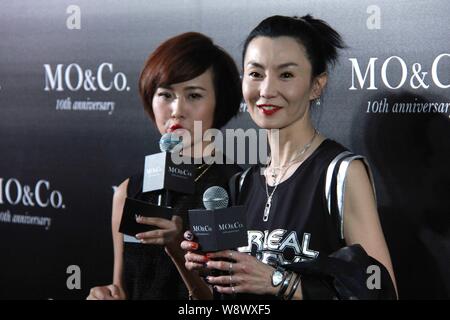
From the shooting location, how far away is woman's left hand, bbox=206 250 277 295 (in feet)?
8.07

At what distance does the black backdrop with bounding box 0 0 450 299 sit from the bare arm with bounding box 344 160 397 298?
42 cm

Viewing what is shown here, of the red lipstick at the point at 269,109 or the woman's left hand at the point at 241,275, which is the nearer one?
the woman's left hand at the point at 241,275

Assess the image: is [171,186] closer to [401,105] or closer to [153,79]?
[153,79]

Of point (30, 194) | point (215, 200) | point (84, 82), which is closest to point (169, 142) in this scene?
point (215, 200)

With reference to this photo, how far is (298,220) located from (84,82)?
4.86 ft

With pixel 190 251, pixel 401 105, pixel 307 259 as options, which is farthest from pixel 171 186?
pixel 401 105

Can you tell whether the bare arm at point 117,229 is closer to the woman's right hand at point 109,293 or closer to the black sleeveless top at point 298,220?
the woman's right hand at point 109,293

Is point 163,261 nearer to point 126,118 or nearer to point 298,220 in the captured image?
point 298,220

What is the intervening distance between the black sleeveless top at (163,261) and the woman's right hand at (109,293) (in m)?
0.11

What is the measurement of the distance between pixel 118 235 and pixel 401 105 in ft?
4.39

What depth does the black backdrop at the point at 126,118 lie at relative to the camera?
2811mm

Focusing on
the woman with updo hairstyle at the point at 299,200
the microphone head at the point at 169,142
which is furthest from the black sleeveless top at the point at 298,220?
the microphone head at the point at 169,142

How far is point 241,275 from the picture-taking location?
8.09 ft
